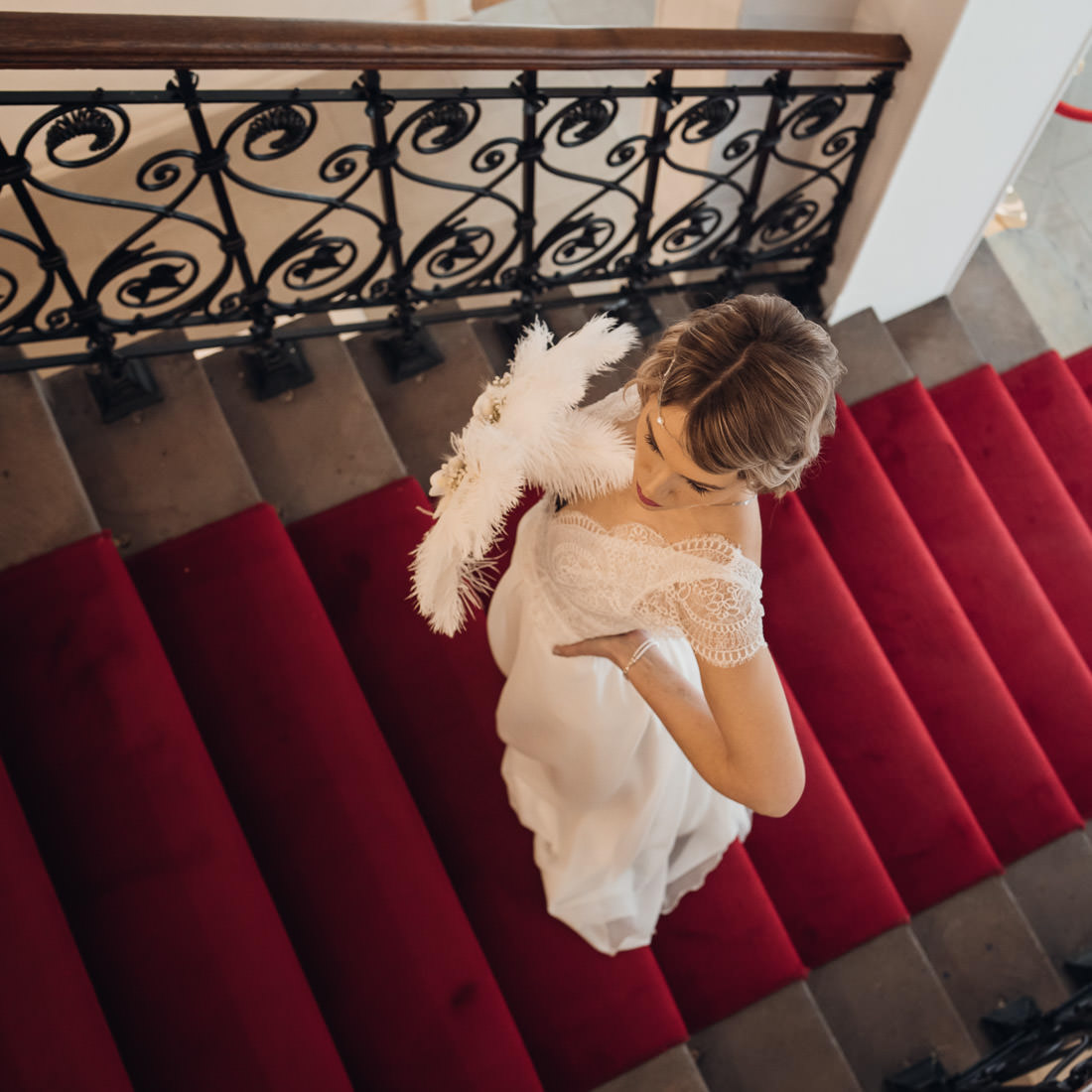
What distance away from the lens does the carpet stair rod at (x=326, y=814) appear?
6.77ft

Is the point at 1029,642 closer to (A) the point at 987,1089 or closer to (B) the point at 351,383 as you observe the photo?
(A) the point at 987,1089

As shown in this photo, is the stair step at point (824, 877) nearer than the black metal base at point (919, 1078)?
No

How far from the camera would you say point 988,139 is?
301cm

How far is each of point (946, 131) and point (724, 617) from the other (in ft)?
7.34

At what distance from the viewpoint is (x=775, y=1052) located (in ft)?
7.79

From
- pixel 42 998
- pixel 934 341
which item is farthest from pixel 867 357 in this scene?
pixel 42 998

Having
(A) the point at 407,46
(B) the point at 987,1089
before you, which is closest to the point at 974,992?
(B) the point at 987,1089

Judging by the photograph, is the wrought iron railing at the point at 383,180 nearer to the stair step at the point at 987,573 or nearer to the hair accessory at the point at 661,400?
the stair step at the point at 987,573

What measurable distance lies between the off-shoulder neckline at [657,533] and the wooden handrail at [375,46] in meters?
1.11

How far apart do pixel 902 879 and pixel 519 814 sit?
1201mm

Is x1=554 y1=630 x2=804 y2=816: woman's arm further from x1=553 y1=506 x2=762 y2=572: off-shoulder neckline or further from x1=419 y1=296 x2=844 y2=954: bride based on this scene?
x1=553 y1=506 x2=762 y2=572: off-shoulder neckline

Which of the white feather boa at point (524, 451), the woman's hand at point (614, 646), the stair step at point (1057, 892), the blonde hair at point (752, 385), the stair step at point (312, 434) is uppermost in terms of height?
the stair step at point (312, 434)

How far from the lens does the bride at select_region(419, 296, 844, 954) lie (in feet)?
4.30

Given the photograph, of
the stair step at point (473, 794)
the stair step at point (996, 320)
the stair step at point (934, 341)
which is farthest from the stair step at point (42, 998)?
the stair step at point (996, 320)
